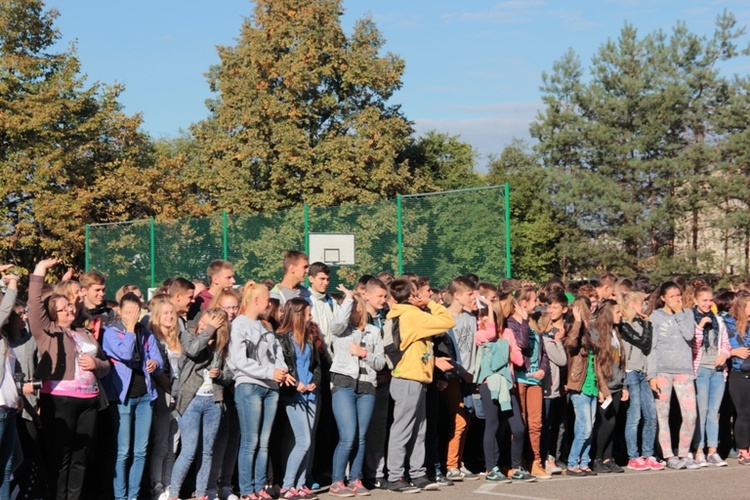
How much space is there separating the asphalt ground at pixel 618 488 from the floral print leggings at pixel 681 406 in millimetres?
427

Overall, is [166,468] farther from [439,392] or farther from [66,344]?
[439,392]

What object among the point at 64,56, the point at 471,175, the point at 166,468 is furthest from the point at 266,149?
the point at 166,468

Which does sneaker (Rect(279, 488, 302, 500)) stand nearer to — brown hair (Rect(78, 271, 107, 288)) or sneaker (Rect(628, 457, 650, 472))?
brown hair (Rect(78, 271, 107, 288))

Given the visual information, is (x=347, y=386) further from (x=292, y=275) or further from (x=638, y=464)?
(x=638, y=464)

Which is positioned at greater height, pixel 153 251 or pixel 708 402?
pixel 153 251

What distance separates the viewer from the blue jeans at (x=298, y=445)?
346 inches

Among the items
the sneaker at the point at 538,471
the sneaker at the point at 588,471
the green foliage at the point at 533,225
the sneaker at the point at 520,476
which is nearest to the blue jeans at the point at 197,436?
the sneaker at the point at 520,476

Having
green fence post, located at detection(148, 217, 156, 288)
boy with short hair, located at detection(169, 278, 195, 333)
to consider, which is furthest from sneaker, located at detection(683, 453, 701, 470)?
green fence post, located at detection(148, 217, 156, 288)

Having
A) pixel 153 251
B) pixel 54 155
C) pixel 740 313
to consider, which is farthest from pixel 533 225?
pixel 740 313

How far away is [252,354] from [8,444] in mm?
2140

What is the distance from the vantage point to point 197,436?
27.3 feet

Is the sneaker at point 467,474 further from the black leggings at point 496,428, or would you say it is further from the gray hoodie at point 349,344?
the gray hoodie at point 349,344

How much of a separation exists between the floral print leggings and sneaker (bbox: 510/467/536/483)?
173cm

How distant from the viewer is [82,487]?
7926mm
